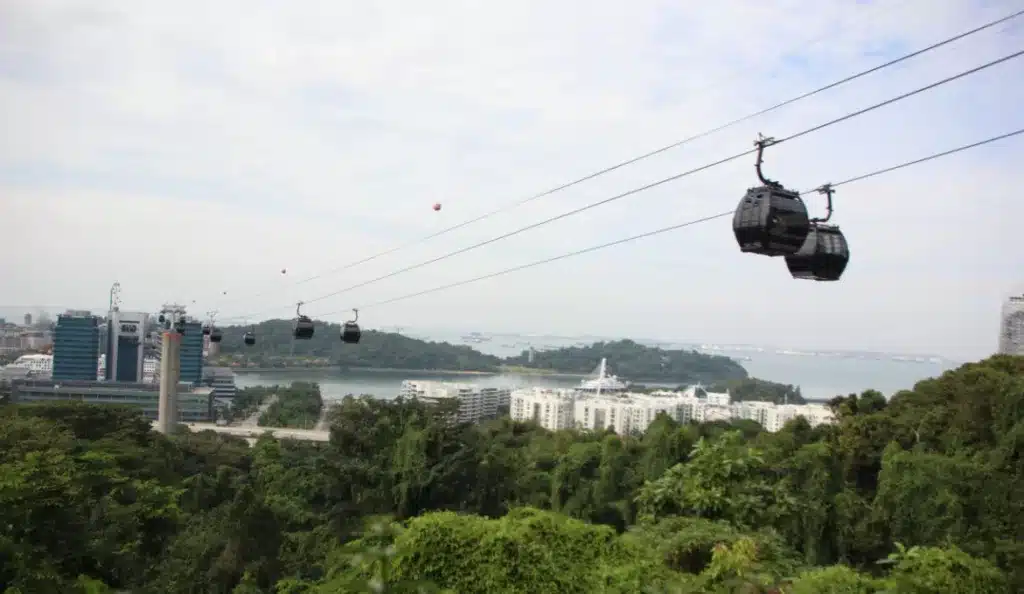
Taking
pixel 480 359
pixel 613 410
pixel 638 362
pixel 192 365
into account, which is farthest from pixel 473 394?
pixel 638 362

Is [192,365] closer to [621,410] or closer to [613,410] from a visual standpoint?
[613,410]

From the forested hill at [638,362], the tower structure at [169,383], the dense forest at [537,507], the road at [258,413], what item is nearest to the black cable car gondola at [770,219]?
the dense forest at [537,507]

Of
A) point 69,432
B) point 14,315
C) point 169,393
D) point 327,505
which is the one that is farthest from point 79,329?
point 327,505

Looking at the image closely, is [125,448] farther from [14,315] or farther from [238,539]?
[14,315]

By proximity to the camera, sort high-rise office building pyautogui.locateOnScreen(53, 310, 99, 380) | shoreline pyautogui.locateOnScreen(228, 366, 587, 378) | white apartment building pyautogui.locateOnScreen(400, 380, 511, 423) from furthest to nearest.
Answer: shoreline pyautogui.locateOnScreen(228, 366, 587, 378) → high-rise office building pyautogui.locateOnScreen(53, 310, 99, 380) → white apartment building pyautogui.locateOnScreen(400, 380, 511, 423)

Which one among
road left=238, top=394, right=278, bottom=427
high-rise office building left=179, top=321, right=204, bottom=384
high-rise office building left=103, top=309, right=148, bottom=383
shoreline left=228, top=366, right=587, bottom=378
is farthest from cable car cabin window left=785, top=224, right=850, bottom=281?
shoreline left=228, top=366, right=587, bottom=378

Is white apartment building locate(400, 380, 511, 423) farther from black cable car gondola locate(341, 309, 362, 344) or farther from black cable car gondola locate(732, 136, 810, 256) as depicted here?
black cable car gondola locate(732, 136, 810, 256)
